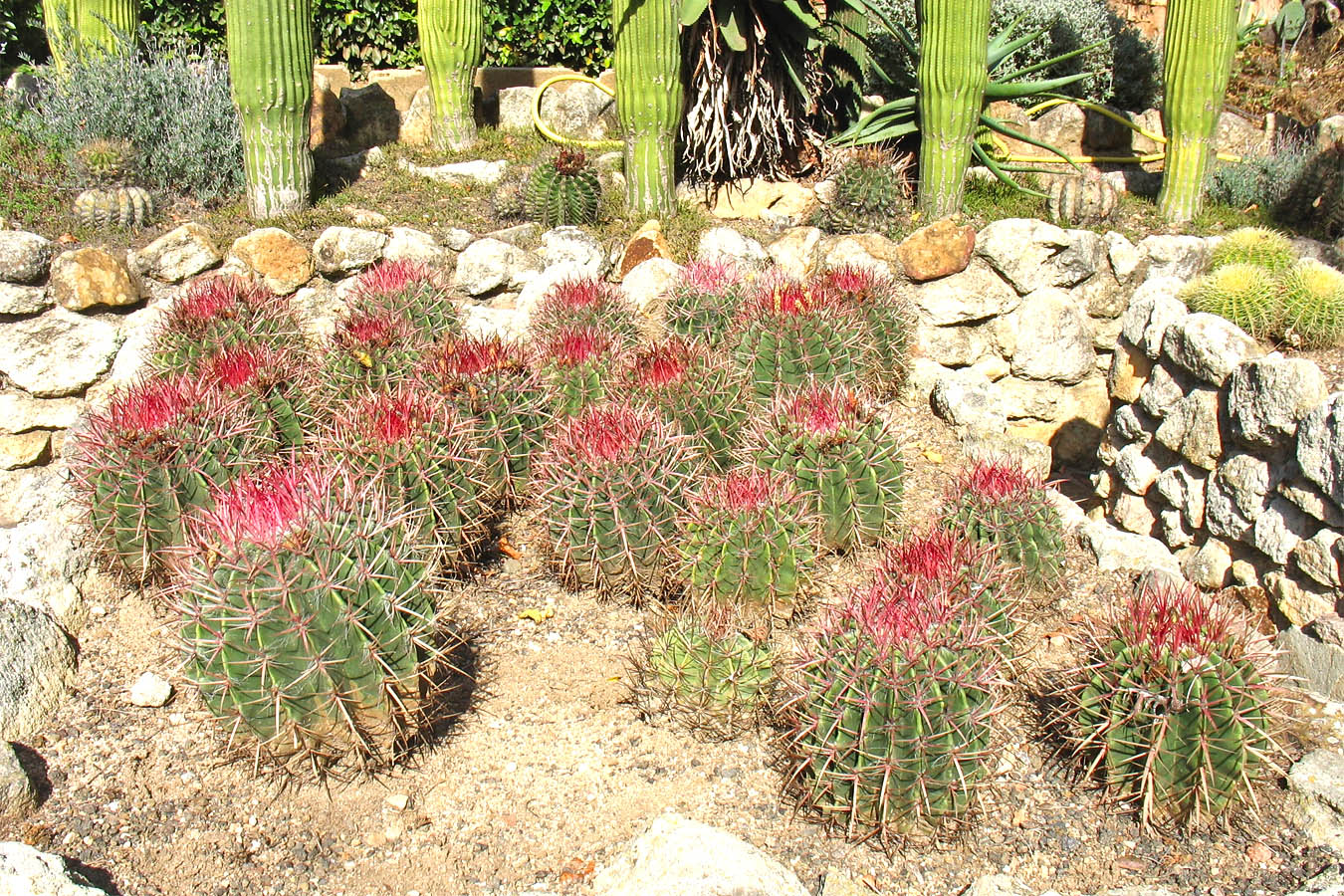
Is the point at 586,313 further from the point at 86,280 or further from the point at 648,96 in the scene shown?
the point at 86,280

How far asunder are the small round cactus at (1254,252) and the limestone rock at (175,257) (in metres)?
5.75

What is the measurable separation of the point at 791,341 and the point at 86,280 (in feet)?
12.6

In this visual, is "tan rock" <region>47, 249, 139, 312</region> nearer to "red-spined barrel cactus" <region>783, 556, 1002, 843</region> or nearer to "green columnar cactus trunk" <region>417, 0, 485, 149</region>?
"green columnar cactus trunk" <region>417, 0, 485, 149</region>

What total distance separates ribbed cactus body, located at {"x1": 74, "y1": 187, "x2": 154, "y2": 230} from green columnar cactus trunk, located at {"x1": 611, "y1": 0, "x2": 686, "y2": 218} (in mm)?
2927

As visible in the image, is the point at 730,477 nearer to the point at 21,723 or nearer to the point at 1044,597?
the point at 1044,597

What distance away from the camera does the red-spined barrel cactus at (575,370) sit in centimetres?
428

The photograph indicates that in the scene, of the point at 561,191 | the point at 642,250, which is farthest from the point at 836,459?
the point at 561,191

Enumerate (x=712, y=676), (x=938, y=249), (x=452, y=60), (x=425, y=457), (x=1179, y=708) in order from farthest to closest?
(x=452, y=60) < (x=938, y=249) < (x=425, y=457) < (x=712, y=676) < (x=1179, y=708)

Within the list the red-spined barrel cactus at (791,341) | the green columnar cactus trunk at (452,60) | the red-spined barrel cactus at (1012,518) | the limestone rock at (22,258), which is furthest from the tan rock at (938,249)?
the limestone rock at (22,258)

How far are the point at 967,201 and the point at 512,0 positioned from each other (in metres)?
4.44

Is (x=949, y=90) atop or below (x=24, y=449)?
atop

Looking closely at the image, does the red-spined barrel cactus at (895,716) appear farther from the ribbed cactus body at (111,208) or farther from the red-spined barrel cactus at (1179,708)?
the ribbed cactus body at (111,208)

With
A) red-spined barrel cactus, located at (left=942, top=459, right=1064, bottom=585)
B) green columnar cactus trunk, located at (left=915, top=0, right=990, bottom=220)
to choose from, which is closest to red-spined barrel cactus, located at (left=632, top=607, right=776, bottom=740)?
red-spined barrel cactus, located at (left=942, top=459, right=1064, bottom=585)

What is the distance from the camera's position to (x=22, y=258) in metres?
5.66
